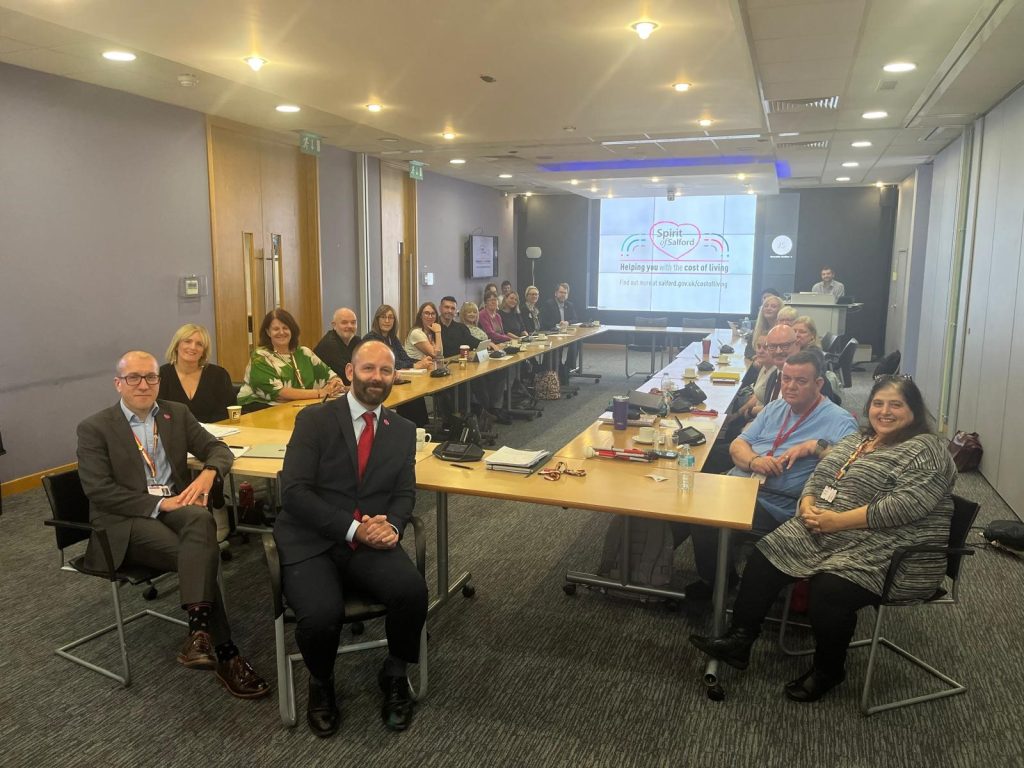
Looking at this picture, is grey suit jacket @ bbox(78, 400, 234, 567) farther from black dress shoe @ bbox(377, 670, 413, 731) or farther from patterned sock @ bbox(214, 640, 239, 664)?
black dress shoe @ bbox(377, 670, 413, 731)

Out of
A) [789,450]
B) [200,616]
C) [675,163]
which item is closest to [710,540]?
[789,450]

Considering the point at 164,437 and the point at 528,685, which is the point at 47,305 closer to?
the point at 164,437

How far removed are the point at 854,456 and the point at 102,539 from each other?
295 centimetres

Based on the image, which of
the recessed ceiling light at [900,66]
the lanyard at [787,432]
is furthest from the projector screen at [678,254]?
the lanyard at [787,432]

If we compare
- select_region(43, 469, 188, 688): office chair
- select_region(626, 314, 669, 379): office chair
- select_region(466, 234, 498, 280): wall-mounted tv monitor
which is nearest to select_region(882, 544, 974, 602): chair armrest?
select_region(43, 469, 188, 688): office chair

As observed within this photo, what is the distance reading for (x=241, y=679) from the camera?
2863mm

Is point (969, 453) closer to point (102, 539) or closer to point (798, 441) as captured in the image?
point (798, 441)

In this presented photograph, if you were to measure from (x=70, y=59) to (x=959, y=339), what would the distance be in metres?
7.40

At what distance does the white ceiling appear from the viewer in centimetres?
378

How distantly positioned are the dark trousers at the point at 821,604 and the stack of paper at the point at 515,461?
1013mm

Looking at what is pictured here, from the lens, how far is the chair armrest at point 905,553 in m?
2.61

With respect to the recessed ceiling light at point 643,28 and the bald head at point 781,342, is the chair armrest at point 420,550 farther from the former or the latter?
the recessed ceiling light at point 643,28

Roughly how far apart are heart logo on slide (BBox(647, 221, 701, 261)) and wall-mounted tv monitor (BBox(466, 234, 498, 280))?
332 centimetres

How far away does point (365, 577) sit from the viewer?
272cm
